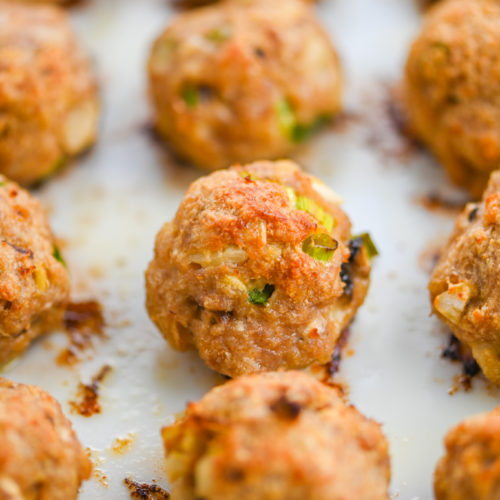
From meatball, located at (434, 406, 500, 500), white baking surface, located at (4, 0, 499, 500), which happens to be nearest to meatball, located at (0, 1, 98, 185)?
white baking surface, located at (4, 0, 499, 500)

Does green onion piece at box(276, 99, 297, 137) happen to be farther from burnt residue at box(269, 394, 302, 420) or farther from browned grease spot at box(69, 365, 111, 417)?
burnt residue at box(269, 394, 302, 420)

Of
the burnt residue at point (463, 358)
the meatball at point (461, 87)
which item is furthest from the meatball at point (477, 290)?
the meatball at point (461, 87)

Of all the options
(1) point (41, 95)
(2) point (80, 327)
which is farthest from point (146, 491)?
(1) point (41, 95)

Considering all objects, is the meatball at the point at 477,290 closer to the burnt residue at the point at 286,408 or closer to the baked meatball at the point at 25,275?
the burnt residue at the point at 286,408

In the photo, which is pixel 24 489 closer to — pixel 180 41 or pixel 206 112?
pixel 206 112

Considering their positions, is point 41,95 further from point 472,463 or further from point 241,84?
point 472,463

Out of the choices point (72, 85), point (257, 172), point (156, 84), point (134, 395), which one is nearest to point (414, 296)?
point (257, 172)
